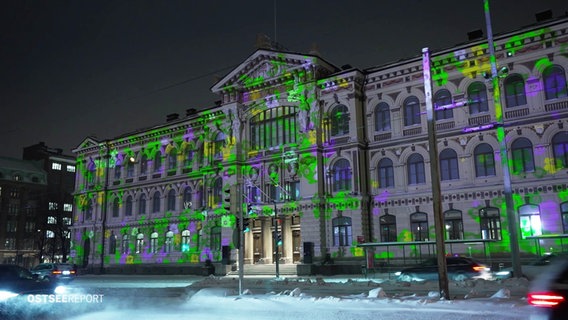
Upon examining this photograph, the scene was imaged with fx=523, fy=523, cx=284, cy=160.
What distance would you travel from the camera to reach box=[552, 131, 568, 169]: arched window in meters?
31.7

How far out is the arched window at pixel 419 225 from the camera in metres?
36.3

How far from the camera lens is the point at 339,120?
1597 inches

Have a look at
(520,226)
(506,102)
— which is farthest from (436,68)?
(520,226)

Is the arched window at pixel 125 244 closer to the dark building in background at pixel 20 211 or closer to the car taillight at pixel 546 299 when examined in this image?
the dark building in background at pixel 20 211

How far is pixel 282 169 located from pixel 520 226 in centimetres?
1810

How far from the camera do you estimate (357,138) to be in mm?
38906

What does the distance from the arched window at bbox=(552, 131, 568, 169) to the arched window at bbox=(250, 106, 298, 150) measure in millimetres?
18564

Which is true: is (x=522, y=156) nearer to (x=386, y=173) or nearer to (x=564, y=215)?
(x=564, y=215)

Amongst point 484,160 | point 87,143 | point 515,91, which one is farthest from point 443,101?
point 87,143

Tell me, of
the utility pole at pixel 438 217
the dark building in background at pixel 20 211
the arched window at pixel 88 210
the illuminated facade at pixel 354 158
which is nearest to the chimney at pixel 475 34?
the illuminated facade at pixel 354 158

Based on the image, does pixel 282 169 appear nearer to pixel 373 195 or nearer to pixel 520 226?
pixel 373 195

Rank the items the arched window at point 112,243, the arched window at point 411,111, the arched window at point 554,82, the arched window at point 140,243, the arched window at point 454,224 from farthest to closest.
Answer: the arched window at point 112,243, the arched window at point 140,243, the arched window at point 411,111, the arched window at point 454,224, the arched window at point 554,82

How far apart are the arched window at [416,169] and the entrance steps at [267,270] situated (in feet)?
35.8

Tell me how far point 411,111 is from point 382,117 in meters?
2.35
